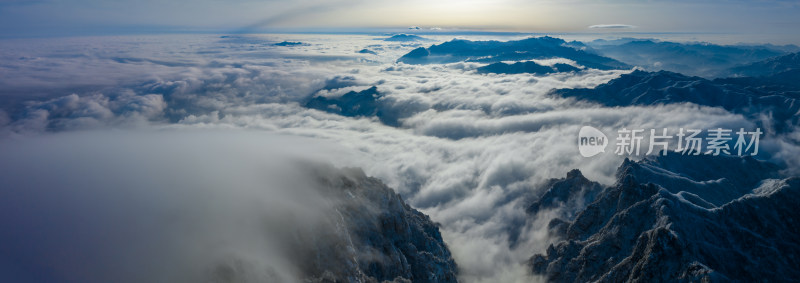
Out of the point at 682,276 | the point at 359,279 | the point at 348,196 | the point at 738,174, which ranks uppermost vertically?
the point at 348,196

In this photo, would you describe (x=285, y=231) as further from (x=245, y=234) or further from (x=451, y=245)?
(x=451, y=245)

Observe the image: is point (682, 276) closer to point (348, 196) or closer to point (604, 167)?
point (348, 196)

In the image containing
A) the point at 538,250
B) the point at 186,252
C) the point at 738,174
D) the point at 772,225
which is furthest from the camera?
the point at 738,174

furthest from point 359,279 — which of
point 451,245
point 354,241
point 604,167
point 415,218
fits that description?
point 604,167

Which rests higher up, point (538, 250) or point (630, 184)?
point (630, 184)

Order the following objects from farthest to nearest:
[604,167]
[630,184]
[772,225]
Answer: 1. [604,167]
2. [630,184]
3. [772,225]

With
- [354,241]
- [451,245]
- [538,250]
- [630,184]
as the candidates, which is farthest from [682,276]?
[451,245]

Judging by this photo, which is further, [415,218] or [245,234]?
[415,218]
